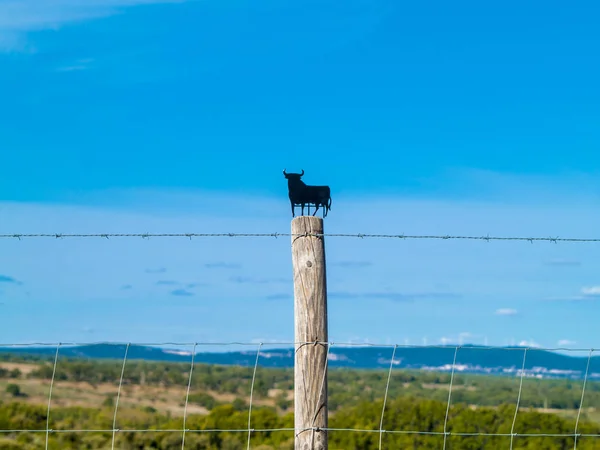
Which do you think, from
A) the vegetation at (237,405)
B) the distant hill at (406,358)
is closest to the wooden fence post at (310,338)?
the distant hill at (406,358)

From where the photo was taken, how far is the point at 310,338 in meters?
5.02

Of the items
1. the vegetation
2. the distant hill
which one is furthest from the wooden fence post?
the vegetation

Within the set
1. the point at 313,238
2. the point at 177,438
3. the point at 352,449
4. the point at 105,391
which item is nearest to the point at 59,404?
the point at 105,391

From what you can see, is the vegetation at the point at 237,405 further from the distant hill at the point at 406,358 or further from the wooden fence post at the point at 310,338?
the wooden fence post at the point at 310,338

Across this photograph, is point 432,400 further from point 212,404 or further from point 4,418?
point 4,418

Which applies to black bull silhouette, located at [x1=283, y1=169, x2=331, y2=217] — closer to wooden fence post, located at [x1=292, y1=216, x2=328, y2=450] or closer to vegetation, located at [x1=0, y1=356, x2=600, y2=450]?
wooden fence post, located at [x1=292, y1=216, x2=328, y2=450]

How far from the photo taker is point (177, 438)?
1372 cm

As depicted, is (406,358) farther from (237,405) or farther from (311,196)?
(237,405)

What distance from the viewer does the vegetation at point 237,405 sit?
9.45 meters

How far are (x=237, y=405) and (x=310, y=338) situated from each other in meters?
7.25

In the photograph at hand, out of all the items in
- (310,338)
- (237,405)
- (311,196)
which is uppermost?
(311,196)

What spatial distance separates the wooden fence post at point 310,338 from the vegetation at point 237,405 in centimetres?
270

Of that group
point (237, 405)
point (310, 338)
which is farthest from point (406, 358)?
point (237, 405)

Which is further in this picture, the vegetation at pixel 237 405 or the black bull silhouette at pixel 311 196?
the vegetation at pixel 237 405
